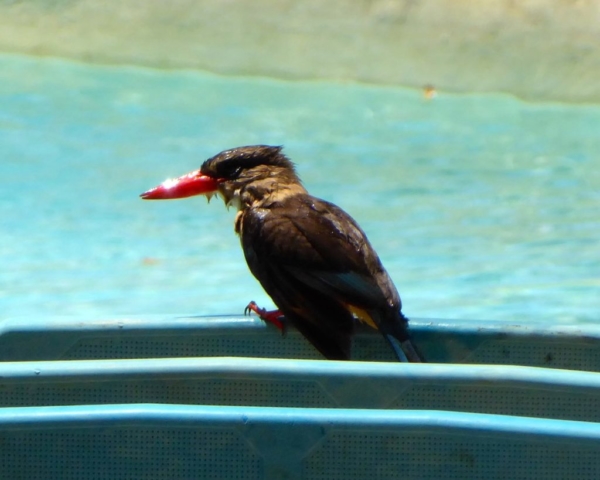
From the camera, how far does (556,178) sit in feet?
32.4

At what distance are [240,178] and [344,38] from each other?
10056mm

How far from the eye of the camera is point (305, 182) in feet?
32.0

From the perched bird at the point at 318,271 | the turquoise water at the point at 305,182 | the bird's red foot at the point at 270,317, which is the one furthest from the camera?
the turquoise water at the point at 305,182

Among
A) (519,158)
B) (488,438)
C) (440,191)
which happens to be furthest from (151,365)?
(519,158)

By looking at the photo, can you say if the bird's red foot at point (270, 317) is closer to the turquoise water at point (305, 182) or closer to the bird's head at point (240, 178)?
the bird's head at point (240, 178)

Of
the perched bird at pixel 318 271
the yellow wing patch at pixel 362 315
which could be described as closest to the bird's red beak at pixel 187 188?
the perched bird at pixel 318 271

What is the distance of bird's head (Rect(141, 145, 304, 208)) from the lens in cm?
421

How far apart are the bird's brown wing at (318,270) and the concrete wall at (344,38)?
386 inches

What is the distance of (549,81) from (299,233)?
1015cm

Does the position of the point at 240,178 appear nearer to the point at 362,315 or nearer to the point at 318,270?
the point at 318,270

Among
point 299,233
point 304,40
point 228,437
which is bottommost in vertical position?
point 228,437

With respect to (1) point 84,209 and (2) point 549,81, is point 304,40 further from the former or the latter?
(1) point 84,209

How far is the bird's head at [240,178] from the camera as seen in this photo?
4.21 metres

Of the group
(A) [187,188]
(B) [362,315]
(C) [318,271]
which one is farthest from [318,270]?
(A) [187,188]
